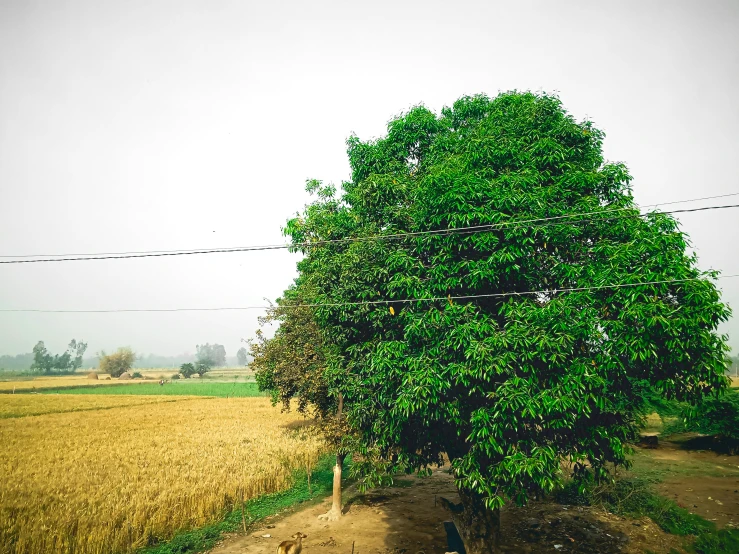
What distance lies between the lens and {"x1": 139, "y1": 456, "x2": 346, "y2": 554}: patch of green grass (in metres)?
11.5

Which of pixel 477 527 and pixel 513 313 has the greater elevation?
pixel 513 313

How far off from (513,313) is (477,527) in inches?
250

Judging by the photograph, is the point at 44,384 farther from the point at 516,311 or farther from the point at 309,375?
the point at 516,311

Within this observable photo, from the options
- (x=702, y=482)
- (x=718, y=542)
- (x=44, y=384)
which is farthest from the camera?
(x=44, y=384)

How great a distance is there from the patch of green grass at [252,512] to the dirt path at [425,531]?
1.85ft

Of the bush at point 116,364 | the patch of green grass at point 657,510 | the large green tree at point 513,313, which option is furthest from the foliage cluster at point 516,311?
the bush at point 116,364

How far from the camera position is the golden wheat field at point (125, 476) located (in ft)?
35.9

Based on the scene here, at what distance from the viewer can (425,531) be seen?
523 inches

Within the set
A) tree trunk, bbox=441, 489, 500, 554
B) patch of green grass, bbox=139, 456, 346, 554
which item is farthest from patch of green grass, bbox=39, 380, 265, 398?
tree trunk, bbox=441, 489, 500, 554

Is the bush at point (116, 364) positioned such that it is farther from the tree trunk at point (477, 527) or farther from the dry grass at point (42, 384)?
the tree trunk at point (477, 527)

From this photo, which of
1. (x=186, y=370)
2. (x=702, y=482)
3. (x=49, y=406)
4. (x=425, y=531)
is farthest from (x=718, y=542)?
(x=186, y=370)

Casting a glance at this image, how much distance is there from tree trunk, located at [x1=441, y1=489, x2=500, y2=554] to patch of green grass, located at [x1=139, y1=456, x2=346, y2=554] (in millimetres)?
7528

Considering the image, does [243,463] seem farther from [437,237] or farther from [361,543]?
[437,237]

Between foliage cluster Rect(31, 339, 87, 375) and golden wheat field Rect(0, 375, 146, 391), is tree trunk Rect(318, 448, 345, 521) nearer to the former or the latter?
golden wheat field Rect(0, 375, 146, 391)
